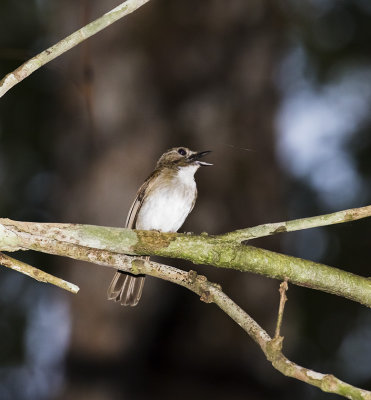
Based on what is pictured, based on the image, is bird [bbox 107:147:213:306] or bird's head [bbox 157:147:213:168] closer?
bird [bbox 107:147:213:306]

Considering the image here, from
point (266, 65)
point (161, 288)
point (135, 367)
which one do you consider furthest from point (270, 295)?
point (266, 65)

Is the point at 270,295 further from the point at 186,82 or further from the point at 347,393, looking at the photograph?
the point at 347,393

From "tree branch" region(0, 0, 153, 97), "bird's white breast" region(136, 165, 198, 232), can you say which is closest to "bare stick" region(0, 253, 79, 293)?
"tree branch" region(0, 0, 153, 97)

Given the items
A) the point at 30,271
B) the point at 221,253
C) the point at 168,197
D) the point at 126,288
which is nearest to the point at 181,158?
the point at 168,197

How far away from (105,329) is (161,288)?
687mm

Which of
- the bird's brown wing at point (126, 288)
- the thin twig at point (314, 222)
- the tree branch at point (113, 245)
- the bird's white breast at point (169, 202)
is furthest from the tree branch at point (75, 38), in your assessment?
the bird's white breast at point (169, 202)

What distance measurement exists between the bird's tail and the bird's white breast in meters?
0.54

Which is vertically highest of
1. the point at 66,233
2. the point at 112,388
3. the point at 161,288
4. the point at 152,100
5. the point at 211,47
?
the point at 211,47

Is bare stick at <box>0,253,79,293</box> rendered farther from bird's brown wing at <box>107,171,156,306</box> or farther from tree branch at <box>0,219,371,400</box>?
bird's brown wing at <box>107,171,156,306</box>

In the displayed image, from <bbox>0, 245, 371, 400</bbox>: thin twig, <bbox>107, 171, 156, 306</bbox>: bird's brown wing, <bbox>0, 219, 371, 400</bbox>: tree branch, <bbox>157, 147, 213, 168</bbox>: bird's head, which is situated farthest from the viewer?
<bbox>157, 147, 213, 168</bbox>: bird's head

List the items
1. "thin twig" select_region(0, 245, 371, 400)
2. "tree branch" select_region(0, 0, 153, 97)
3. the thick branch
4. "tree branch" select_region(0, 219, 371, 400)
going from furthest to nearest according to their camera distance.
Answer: the thick branch → "tree branch" select_region(0, 219, 371, 400) → "tree branch" select_region(0, 0, 153, 97) → "thin twig" select_region(0, 245, 371, 400)

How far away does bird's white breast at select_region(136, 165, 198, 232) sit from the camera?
17.2 feet

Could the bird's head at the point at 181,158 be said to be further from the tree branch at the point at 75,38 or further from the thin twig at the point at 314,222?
the tree branch at the point at 75,38

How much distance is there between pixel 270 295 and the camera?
6738 mm
